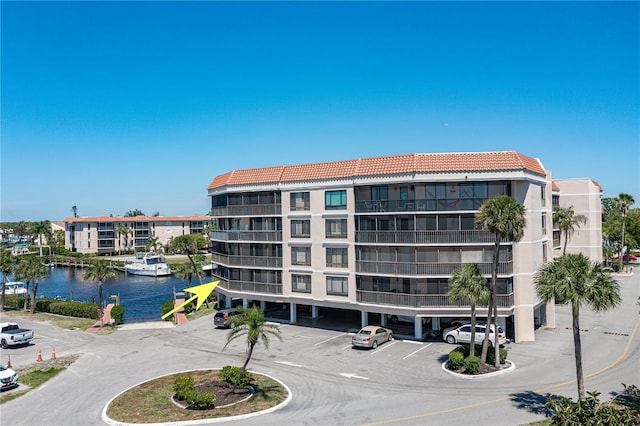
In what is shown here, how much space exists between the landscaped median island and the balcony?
20.6 meters

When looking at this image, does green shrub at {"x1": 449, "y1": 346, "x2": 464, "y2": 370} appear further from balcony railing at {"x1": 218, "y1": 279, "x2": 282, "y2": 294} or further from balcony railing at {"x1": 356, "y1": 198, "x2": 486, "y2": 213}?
balcony railing at {"x1": 218, "y1": 279, "x2": 282, "y2": 294}

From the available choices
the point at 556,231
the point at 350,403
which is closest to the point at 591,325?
the point at 556,231

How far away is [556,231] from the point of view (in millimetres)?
61156

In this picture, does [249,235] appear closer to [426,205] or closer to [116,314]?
[116,314]

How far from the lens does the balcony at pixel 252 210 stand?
4856cm

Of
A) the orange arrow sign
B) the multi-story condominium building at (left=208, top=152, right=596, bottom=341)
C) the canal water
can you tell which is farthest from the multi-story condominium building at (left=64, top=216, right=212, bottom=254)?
the multi-story condominium building at (left=208, top=152, right=596, bottom=341)

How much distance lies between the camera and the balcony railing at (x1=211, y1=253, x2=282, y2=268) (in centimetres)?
4819

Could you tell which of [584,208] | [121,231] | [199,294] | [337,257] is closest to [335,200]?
[337,257]

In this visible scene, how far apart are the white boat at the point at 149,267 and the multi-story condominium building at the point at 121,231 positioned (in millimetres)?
34798

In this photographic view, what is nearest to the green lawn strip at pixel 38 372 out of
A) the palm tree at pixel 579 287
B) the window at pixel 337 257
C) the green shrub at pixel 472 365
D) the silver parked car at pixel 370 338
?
the silver parked car at pixel 370 338

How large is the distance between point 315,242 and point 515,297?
1813cm

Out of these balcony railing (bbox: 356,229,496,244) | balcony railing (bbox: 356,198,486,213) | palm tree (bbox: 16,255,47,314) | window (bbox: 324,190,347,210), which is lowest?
palm tree (bbox: 16,255,47,314)

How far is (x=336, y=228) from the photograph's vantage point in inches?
1777

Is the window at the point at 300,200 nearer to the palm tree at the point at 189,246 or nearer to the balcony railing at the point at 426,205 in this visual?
the balcony railing at the point at 426,205
